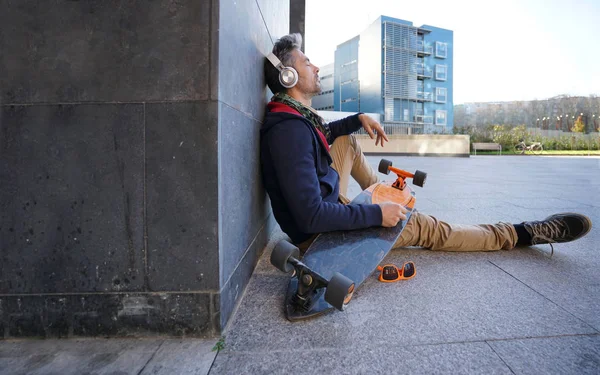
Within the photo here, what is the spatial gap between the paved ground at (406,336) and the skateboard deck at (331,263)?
0.24 ft

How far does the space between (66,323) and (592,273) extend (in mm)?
2907

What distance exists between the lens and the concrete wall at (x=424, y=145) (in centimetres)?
2311

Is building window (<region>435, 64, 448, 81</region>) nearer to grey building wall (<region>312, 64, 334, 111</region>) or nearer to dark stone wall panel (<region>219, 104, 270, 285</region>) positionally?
grey building wall (<region>312, 64, 334, 111</region>)

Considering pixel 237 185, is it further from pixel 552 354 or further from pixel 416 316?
pixel 552 354

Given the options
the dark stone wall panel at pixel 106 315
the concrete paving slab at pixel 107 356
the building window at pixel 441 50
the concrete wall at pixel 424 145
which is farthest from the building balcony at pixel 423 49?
the concrete paving slab at pixel 107 356

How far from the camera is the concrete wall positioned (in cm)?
2311

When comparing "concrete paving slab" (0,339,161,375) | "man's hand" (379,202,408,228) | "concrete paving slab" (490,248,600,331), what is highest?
"man's hand" (379,202,408,228)

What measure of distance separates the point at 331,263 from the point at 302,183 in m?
0.47

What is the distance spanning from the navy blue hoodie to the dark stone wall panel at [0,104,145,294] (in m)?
0.79

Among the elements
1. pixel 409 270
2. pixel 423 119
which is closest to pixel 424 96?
pixel 423 119

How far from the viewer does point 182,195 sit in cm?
134

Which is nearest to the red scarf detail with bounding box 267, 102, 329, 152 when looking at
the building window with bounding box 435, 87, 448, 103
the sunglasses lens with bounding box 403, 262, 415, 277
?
the sunglasses lens with bounding box 403, 262, 415, 277

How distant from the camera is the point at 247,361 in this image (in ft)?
4.02

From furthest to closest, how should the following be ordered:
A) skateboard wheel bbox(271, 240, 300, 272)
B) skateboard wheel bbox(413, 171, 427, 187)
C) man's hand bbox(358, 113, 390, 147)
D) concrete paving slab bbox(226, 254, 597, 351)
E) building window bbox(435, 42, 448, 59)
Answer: building window bbox(435, 42, 448, 59)
man's hand bbox(358, 113, 390, 147)
skateboard wheel bbox(413, 171, 427, 187)
skateboard wheel bbox(271, 240, 300, 272)
concrete paving slab bbox(226, 254, 597, 351)
